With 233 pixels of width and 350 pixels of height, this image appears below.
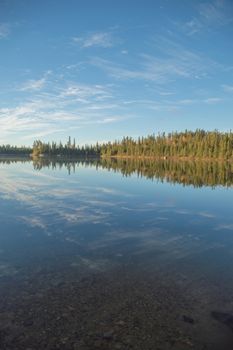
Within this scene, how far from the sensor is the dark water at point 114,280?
10.3m

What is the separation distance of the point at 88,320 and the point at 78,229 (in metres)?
12.8

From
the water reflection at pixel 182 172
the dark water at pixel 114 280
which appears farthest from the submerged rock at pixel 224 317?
the water reflection at pixel 182 172

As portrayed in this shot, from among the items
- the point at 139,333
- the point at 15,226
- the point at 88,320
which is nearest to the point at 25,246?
the point at 15,226

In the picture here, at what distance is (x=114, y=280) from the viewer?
1444 cm

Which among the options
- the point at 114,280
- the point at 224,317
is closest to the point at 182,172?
the point at 114,280

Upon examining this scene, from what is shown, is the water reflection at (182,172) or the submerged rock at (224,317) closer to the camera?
the submerged rock at (224,317)

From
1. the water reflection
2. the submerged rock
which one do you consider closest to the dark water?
the submerged rock

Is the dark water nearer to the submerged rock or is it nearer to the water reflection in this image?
the submerged rock

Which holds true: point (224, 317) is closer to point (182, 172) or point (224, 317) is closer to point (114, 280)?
point (114, 280)

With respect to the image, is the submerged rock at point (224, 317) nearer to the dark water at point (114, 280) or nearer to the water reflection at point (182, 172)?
the dark water at point (114, 280)

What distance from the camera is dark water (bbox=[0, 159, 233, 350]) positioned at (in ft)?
33.7

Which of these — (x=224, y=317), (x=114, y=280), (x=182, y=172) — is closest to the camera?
(x=224, y=317)

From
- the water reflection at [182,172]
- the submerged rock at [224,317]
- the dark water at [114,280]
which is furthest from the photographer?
the water reflection at [182,172]

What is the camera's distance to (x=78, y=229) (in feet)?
77.7
